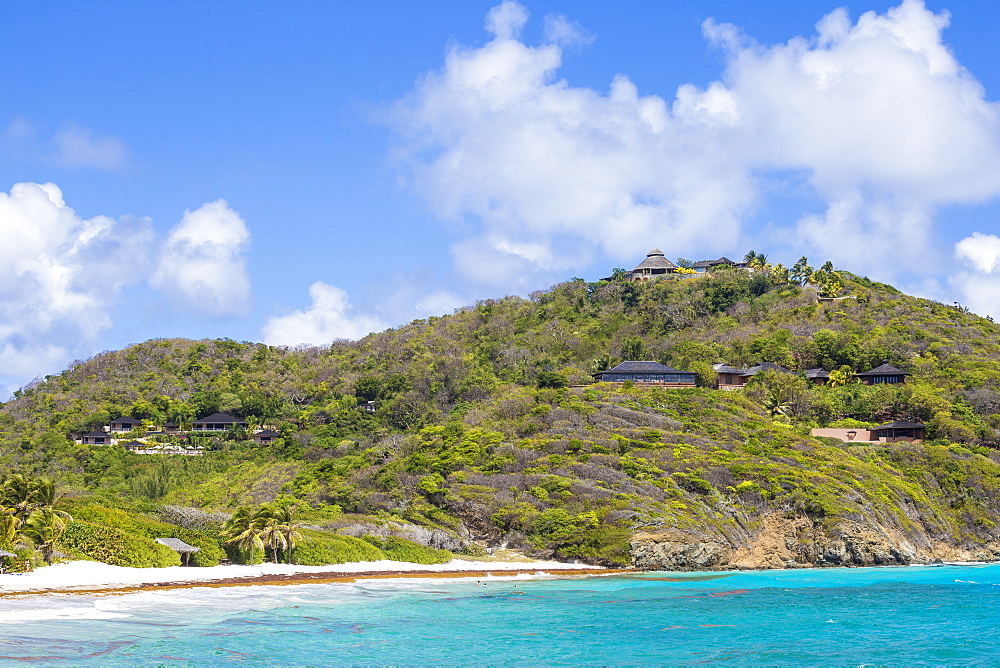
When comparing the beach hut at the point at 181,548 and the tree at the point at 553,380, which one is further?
the tree at the point at 553,380

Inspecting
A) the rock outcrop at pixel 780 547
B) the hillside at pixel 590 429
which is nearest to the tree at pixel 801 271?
the hillside at pixel 590 429

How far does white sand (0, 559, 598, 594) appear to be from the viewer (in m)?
34.1

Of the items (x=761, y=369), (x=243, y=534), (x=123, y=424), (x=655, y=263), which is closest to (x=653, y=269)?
(x=655, y=263)

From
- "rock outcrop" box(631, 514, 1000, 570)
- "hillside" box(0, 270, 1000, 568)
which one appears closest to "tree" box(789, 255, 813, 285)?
"hillside" box(0, 270, 1000, 568)

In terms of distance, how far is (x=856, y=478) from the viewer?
65812 millimetres

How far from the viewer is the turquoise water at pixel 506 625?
2702 centimetres

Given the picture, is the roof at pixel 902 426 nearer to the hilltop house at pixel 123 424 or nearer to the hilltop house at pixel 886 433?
the hilltop house at pixel 886 433

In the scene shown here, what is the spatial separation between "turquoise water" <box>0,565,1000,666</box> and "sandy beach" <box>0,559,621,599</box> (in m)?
1.55

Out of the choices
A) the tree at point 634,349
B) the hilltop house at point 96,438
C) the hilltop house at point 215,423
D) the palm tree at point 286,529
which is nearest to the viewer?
the palm tree at point 286,529

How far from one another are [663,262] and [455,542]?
84.5 metres

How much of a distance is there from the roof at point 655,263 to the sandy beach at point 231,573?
8344 centimetres

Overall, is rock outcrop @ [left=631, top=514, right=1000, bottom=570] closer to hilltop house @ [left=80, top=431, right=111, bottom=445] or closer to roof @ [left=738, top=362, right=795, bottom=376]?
roof @ [left=738, top=362, right=795, bottom=376]

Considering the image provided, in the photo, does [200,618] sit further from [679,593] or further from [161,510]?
[679,593]

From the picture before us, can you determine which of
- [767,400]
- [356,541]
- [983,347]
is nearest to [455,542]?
[356,541]
